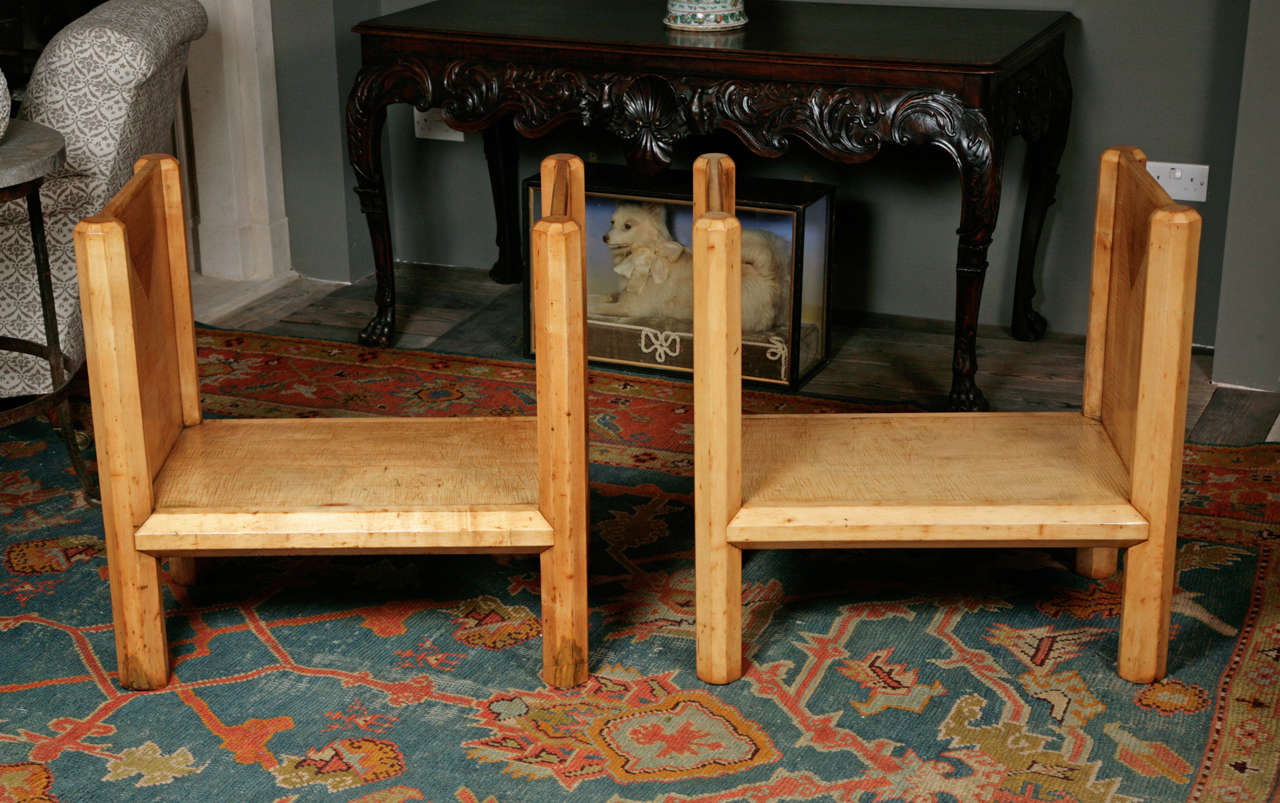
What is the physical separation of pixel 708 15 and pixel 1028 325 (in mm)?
1084

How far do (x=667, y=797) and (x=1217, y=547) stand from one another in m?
1.16

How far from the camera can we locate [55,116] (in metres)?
2.69

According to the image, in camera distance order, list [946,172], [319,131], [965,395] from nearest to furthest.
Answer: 1. [965,395]
2. [946,172]
3. [319,131]

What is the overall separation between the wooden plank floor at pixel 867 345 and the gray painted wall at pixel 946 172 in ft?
0.28

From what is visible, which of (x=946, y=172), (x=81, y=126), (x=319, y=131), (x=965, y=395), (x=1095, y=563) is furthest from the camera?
(x=319, y=131)

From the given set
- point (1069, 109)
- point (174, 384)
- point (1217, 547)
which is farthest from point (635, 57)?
point (1217, 547)

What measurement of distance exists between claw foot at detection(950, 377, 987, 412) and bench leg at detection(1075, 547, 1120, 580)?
0.71 m

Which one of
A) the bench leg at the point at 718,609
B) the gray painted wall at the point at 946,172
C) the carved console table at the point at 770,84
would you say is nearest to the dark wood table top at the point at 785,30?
the carved console table at the point at 770,84

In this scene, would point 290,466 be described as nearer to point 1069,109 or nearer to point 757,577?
point 757,577

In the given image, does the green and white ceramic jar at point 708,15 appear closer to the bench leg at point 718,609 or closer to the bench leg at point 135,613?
the bench leg at point 718,609

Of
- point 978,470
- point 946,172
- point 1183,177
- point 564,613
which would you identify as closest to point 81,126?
point 564,613

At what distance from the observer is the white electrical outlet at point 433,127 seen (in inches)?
153

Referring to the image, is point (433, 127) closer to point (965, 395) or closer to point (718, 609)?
point (965, 395)

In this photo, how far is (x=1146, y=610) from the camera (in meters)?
1.99
